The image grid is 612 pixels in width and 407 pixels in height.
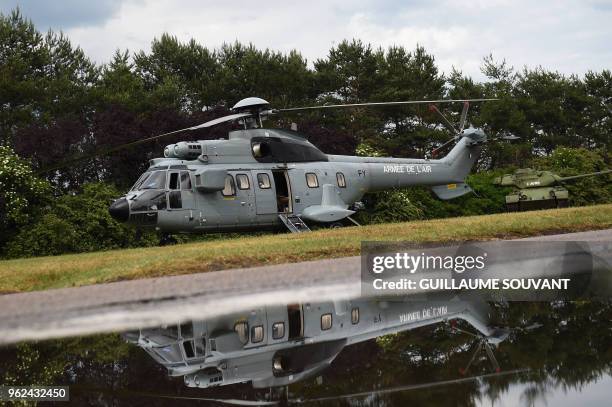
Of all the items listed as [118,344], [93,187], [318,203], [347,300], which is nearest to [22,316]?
[118,344]

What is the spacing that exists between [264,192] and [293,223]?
120 centimetres

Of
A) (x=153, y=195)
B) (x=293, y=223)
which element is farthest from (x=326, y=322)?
(x=293, y=223)

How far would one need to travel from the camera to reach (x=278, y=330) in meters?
5.88

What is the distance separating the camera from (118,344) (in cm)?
564

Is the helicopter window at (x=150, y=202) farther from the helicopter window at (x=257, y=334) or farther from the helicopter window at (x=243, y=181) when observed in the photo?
the helicopter window at (x=257, y=334)

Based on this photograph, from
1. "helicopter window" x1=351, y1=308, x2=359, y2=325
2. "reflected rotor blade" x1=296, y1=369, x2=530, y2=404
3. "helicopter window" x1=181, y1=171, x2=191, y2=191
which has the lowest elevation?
"helicopter window" x1=351, y1=308, x2=359, y2=325

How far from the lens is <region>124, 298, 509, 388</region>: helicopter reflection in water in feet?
15.0

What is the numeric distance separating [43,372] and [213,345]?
4.03 feet

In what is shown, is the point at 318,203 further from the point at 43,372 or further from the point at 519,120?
the point at 519,120

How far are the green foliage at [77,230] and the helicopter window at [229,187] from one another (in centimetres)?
526

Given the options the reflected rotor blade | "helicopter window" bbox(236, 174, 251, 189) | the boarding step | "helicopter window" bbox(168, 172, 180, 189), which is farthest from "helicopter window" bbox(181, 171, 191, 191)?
the reflected rotor blade

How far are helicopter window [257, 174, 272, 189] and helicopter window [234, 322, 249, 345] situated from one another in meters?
13.5

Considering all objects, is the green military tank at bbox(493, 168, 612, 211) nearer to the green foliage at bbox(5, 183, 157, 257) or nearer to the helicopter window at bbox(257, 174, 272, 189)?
the helicopter window at bbox(257, 174, 272, 189)

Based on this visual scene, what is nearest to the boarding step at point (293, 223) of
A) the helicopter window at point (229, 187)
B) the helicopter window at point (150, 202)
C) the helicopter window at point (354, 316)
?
the helicopter window at point (229, 187)
